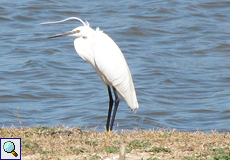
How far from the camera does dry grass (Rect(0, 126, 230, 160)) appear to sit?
405 cm

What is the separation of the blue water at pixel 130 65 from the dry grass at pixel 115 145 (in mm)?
1001

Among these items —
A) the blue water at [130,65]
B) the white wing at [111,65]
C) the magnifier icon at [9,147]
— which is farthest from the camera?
the blue water at [130,65]

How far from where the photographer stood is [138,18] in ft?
48.9

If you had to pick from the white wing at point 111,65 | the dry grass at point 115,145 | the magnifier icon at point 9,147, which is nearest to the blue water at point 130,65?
the white wing at point 111,65

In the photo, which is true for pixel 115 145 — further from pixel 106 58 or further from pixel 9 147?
pixel 106 58

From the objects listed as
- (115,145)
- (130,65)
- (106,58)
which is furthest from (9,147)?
(130,65)

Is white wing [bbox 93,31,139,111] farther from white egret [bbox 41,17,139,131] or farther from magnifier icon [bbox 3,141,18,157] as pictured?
magnifier icon [bbox 3,141,18,157]

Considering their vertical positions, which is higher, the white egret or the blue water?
the white egret

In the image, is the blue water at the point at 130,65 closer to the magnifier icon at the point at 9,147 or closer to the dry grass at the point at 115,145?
the dry grass at the point at 115,145

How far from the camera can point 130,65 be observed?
430 inches

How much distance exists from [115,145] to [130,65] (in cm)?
659

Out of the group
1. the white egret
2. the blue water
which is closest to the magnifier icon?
the white egret

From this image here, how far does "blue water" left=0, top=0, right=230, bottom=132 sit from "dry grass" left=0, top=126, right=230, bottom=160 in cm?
100

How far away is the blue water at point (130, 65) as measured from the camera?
8.38m
